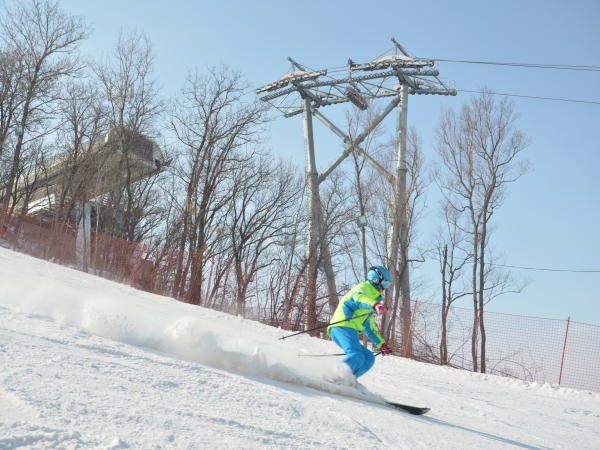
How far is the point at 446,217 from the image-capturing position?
24656mm

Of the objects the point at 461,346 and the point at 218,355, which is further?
the point at 461,346

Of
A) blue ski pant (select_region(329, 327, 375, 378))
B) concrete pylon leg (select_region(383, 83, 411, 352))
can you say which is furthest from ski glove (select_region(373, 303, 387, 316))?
concrete pylon leg (select_region(383, 83, 411, 352))

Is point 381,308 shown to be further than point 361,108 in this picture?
No

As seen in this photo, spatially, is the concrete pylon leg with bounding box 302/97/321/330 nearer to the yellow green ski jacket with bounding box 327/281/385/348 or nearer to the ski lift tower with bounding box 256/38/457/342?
the ski lift tower with bounding box 256/38/457/342

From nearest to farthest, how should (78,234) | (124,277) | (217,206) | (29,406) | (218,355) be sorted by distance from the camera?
(29,406), (218,355), (124,277), (78,234), (217,206)

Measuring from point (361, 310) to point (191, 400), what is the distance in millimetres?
3296

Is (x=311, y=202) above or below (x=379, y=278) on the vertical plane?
above

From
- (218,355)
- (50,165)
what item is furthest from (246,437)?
(50,165)

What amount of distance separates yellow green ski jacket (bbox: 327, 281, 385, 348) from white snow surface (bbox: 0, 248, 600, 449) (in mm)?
653

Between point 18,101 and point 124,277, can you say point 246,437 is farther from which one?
point 18,101

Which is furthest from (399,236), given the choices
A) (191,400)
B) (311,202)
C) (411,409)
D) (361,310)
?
(191,400)

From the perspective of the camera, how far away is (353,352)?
7660mm

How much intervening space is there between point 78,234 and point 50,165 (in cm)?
1421

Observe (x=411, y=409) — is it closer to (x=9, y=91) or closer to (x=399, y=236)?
(x=399, y=236)
